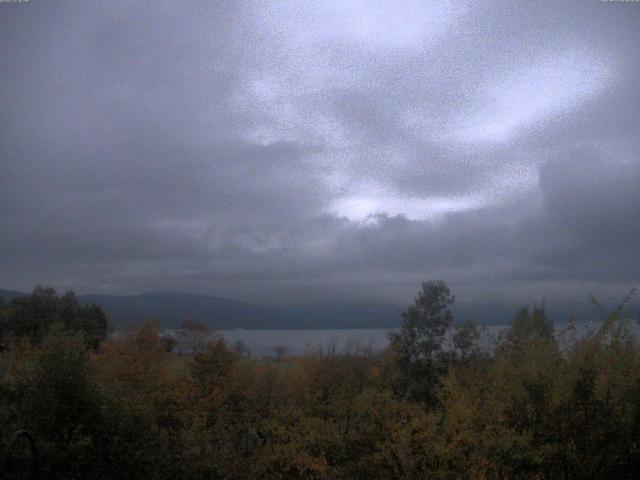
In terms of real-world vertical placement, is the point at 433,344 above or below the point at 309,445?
above

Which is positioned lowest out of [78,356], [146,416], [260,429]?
[260,429]

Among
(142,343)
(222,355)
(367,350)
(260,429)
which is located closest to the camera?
(260,429)

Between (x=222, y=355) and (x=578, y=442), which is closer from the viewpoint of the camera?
(x=578, y=442)

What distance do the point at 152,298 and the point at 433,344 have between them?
140 m

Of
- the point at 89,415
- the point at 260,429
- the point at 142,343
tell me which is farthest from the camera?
the point at 142,343

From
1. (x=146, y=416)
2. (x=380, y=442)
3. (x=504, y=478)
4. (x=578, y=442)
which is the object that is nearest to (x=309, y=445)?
(x=380, y=442)

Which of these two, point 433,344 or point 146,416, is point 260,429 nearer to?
point 146,416

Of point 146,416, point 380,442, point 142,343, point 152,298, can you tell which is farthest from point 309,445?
point 152,298

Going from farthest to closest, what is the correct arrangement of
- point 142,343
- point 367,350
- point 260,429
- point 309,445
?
point 367,350 → point 142,343 → point 260,429 → point 309,445

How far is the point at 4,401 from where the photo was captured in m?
12.5

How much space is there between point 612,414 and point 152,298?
154m

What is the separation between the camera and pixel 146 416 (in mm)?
12828

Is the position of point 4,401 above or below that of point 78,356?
below

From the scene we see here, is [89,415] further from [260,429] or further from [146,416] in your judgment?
[260,429]
